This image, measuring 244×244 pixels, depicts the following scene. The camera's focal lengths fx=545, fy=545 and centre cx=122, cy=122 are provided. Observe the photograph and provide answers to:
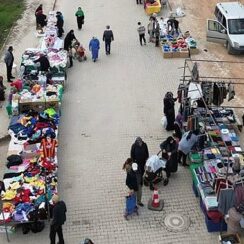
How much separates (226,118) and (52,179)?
20.9 ft

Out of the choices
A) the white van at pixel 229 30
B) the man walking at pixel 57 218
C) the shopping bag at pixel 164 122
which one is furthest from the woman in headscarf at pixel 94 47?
the man walking at pixel 57 218

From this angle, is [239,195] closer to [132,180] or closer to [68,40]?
[132,180]

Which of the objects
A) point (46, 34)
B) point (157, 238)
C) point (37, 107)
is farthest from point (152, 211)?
point (46, 34)

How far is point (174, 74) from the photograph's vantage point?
22.8 m

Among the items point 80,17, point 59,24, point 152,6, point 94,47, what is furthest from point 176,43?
point 59,24

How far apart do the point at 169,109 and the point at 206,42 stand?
8.77 meters

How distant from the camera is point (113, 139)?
733 inches

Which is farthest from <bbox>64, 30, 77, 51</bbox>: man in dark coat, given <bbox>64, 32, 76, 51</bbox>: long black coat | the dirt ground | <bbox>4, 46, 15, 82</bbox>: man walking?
the dirt ground

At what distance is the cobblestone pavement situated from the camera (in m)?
A: 14.6

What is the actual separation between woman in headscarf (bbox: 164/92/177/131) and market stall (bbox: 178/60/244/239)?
0.41 meters

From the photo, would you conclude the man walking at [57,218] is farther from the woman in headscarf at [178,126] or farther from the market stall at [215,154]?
the woman in headscarf at [178,126]

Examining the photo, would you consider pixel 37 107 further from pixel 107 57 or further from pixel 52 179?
pixel 107 57

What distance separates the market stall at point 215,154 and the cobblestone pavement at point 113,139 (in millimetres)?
753

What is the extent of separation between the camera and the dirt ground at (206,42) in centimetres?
2275
